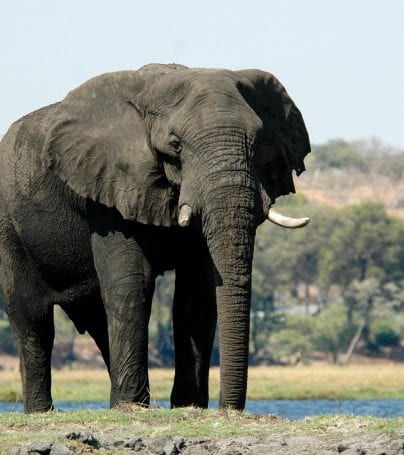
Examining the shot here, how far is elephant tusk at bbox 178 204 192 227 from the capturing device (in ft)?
42.1

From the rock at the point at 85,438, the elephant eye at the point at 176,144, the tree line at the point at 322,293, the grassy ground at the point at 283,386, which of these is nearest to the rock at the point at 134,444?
the rock at the point at 85,438

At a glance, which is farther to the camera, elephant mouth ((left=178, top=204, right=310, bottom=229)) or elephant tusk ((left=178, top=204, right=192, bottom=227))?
elephant tusk ((left=178, top=204, right=192, bottom=227))

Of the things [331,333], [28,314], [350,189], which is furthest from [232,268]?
[350,189]

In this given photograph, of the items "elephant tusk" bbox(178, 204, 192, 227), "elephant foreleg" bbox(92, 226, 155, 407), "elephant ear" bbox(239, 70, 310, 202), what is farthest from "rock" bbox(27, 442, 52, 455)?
"elephant ear" bbox(239, 70, 310, 202)

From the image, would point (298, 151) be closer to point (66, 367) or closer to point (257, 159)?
point (257, 159)

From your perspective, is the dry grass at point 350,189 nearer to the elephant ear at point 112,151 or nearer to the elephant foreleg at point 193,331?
the elephant foreleg at point 193,331

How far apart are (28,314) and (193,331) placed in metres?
2.23

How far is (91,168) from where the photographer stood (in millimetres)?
14117

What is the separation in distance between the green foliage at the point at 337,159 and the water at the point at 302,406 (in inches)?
3700

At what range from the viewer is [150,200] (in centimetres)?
1364

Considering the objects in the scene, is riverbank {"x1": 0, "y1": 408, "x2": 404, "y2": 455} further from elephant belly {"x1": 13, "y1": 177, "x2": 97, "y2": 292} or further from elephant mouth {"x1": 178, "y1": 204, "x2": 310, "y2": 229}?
elephant belly {"x1": 13, "y1": 177, "x2": 97, "y2": 292}

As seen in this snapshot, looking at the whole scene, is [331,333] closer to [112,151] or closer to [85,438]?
[112,151]

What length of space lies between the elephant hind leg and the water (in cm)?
1229

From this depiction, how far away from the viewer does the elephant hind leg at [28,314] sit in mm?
15898
